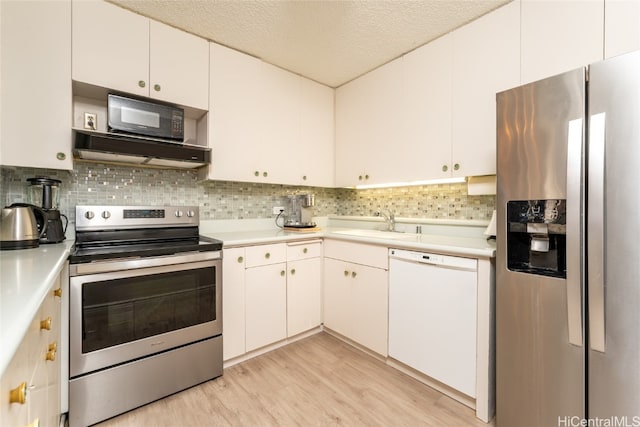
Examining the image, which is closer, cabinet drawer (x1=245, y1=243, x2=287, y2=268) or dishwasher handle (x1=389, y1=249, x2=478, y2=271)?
dishwasher handle (x1=389, y1=249, x2=478, y2=271)

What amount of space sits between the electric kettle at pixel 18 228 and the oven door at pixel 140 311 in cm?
28

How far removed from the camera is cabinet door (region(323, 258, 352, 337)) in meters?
2.32

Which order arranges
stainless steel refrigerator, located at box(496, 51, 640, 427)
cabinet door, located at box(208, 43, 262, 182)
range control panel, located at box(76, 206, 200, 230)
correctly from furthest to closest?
cabinet door, located at box(208, 43, 262, 182), range control panel, located at box(76, 206, 200, 230), stainless steel refrigerator, located at box(496, 51, 640, 427)

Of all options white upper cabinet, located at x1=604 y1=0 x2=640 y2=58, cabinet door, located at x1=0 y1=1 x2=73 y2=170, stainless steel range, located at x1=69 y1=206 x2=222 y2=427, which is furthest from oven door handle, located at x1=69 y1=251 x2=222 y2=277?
white upper cabinet, located at x1=604 y1=0 x2=640 y2=58

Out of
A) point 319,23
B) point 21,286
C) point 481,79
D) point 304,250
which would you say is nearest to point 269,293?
point 304,250

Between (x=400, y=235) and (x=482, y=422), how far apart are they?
1288 millimetres

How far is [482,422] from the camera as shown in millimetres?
1523

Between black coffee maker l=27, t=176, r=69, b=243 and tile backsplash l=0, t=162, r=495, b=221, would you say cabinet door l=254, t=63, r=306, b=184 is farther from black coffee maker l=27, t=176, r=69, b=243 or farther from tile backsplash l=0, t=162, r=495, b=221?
black coffee maker l=27, t=176, r=69, b=243

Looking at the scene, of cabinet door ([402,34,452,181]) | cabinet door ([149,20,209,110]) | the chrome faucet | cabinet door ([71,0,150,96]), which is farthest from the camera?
the chrome faucet

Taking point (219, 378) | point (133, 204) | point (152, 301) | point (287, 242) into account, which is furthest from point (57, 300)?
point (287, 242)

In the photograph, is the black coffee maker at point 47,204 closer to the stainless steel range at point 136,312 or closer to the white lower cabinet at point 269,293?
the stainless steel range at point 136,312

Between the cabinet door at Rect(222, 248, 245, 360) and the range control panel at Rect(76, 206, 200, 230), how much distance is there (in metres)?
0.46

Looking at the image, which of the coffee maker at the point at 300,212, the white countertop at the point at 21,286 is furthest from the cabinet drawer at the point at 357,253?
the white countertop at the point at 21,286

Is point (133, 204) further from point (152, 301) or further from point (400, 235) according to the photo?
point (400, 235)
